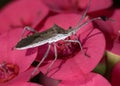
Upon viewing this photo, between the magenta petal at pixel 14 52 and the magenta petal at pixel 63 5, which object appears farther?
the magenta petal at pixel 63 5

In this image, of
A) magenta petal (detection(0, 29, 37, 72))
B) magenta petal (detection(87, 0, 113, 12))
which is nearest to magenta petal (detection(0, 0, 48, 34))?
magenta petal (detection(87, 0, 113, 12))

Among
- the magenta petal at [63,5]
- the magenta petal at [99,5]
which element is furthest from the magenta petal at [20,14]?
the magenta petal at [99,5]

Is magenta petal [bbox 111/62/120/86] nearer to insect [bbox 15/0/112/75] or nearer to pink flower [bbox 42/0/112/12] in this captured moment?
insect [bbox 15/0/112/75]

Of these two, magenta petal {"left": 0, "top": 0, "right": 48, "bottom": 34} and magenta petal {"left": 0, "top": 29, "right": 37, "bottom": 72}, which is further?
magenta petal {"left": 0, "top": 0, "right": 48, "bottom": 34}

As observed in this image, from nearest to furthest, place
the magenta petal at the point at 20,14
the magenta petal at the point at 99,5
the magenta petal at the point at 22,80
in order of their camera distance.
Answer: the magenta petal at the point at 22,80
the magenta petal at the point at 99,5
the magenta petal at the point at 20,14

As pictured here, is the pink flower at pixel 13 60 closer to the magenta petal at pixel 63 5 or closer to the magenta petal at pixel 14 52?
the magenta petal at pixel 14 52

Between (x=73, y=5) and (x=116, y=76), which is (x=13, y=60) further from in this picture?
(x=73, y=5)

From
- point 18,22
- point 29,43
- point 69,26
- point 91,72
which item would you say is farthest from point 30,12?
point 91,72
